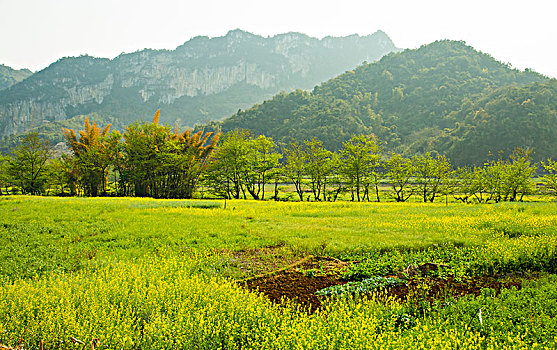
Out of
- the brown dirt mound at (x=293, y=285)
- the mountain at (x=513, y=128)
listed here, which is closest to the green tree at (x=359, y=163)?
the brown dirt mound at (x=293, y=285)

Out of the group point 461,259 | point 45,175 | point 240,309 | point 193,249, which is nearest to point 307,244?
point 193,249

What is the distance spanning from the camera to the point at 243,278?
8375mm

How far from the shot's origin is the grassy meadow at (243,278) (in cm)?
444

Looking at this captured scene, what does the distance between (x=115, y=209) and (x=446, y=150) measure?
3783 inches

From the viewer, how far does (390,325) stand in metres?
4.89

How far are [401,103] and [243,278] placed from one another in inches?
6210

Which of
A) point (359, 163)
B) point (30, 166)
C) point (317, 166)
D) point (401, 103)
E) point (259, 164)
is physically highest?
point (401, 103)

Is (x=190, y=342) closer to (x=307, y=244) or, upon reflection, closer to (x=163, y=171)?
(x=307, y=244)

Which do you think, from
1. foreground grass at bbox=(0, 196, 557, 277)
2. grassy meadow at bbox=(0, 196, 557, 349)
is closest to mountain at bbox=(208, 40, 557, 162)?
foreground grass at bbox=(0, 196, 557, 277)

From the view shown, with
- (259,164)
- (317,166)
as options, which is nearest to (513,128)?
(317,166)

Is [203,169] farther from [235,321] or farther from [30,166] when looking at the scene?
[235,321]

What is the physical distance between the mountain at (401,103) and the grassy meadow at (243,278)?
289 ft

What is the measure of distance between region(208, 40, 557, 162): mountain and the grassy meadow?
88.2 meters

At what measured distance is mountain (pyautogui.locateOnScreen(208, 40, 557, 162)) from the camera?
11200 centimetres
